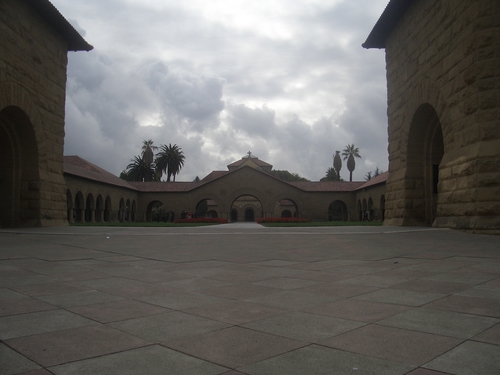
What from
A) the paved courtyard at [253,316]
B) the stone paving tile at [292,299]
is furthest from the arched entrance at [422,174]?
the stone paving tile at [292,299]

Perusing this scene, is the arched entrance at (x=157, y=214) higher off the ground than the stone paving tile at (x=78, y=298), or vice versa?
the arched entrance at (x=157, y=214)

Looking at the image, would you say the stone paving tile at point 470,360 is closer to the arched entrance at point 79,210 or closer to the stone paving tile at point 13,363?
the stone paving tile at point 13,363

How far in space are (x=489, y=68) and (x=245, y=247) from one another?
7240 millimetres

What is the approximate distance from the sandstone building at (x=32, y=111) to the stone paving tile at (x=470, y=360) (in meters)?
13.7

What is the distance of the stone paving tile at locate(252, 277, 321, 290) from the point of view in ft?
14.0

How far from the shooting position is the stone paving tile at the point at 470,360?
2.04 meters

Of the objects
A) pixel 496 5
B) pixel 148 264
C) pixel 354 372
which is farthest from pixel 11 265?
pixel 496 5

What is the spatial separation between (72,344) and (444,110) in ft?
38.4

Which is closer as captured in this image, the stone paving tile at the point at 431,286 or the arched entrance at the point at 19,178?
the stone paving tile at the point at 431,286

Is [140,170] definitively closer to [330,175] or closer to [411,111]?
[330,175]

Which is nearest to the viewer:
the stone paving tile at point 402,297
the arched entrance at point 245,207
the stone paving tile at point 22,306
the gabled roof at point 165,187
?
the stone paving tile at point 22,306

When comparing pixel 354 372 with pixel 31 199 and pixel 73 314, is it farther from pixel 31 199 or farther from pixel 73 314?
pixel 31 199

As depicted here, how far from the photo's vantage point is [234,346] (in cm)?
246

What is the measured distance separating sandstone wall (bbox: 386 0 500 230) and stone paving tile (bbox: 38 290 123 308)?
880cm
